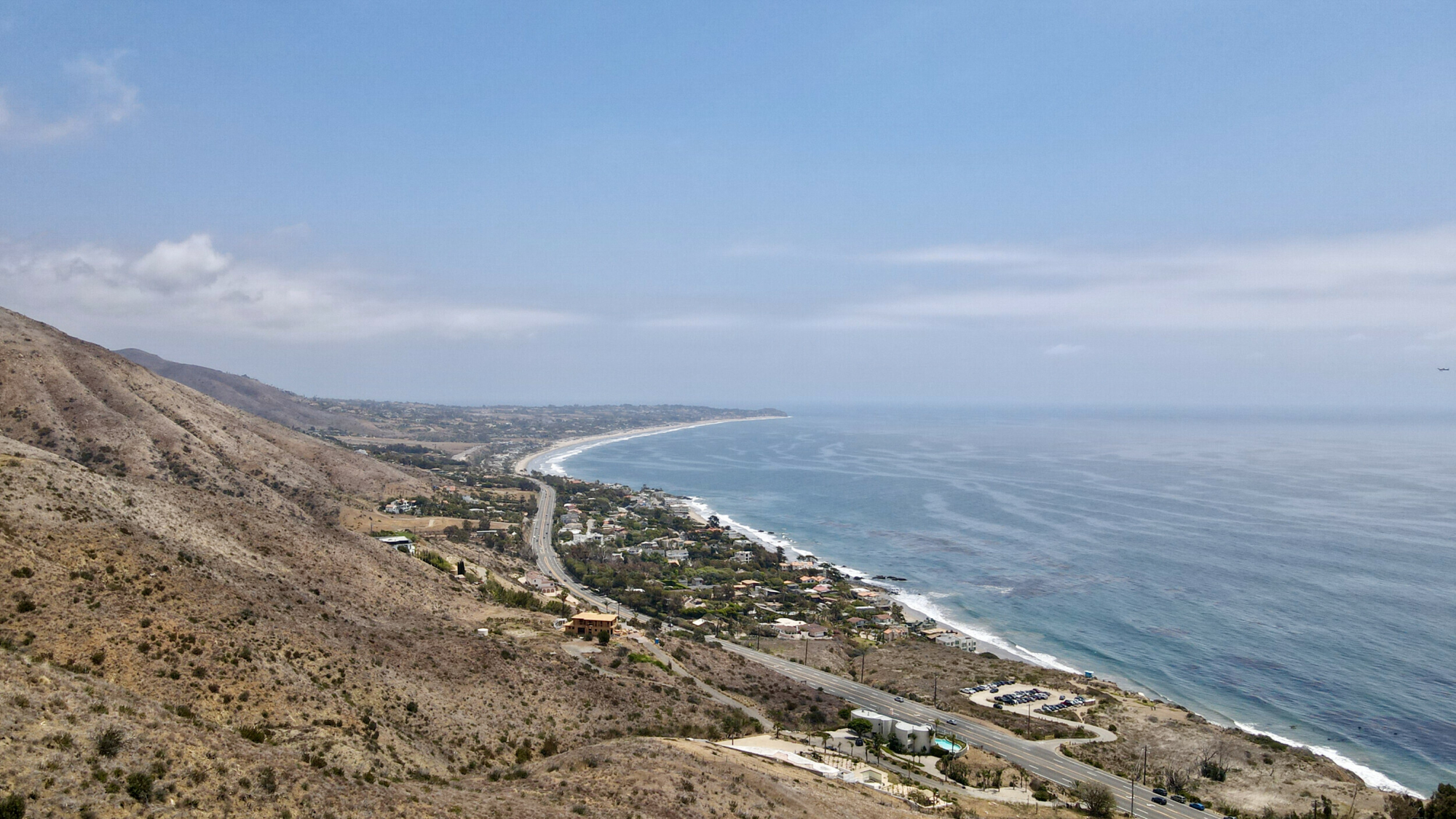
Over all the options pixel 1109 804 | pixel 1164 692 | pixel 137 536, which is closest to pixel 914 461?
pixel 1164 692

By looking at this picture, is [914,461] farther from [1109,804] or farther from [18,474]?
[18,474]

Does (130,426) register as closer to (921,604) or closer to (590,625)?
(590,625)

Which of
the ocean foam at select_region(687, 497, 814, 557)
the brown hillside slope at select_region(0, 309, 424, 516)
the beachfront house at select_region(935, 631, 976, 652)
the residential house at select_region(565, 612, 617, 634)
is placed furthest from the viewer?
the ocean foam at select_region(687, 497, 814, 557)

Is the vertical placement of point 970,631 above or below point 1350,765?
below

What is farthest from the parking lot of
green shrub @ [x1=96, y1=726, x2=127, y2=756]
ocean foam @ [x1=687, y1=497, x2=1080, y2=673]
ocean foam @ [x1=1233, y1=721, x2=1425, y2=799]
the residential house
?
green shrub @ [x1=96, y1=726, x2=127, y2=756]

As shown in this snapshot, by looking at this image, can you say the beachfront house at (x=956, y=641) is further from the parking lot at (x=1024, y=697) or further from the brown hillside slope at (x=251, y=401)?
the brown hillside slope at (x=251, y=401)

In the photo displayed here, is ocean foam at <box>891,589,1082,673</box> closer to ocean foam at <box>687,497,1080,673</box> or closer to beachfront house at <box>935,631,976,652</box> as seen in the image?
ocean foam at <box>687,497,1080,673</box>

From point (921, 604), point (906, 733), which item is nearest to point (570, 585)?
point (921, 604)
